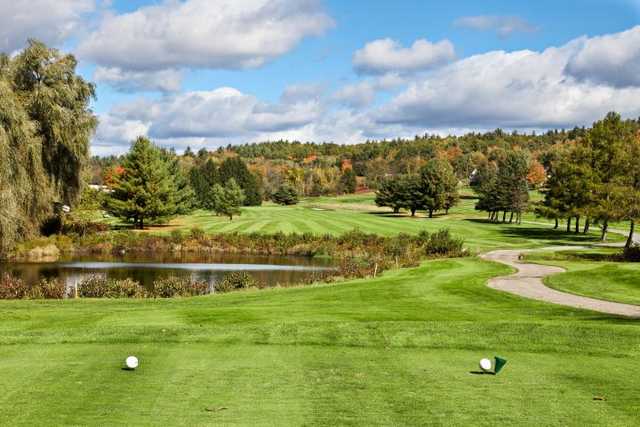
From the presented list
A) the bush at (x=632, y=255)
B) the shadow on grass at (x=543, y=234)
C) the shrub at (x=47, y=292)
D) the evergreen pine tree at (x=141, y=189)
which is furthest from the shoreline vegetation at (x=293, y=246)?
the shadow on grass at (x=543, y=234)

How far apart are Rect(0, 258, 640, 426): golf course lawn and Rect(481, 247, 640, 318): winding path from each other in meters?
3.07

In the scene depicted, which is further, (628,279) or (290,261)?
(290,261)

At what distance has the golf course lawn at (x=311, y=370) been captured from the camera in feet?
26.1

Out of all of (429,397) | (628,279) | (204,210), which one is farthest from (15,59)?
(204,210)

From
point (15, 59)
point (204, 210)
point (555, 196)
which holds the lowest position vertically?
point (204, 210)

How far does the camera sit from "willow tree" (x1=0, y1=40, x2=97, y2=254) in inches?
1640

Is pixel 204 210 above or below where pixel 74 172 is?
below

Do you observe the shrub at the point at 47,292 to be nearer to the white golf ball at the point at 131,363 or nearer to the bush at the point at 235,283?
the bush at the point at 235,283

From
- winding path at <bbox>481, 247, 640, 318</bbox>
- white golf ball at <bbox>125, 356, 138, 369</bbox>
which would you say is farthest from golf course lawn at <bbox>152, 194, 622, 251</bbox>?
white golf ball at <bbox>125, 356, 138, 369</bbox>

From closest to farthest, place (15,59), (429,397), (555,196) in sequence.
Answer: (429,397) → (15,59) → (555,196)

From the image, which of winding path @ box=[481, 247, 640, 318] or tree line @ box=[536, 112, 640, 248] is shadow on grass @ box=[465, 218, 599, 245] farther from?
winding path @ box=[481, 247, 640, 318]

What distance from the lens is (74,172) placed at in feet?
163

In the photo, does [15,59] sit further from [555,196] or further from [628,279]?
[555,196]

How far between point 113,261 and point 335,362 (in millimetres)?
41403
